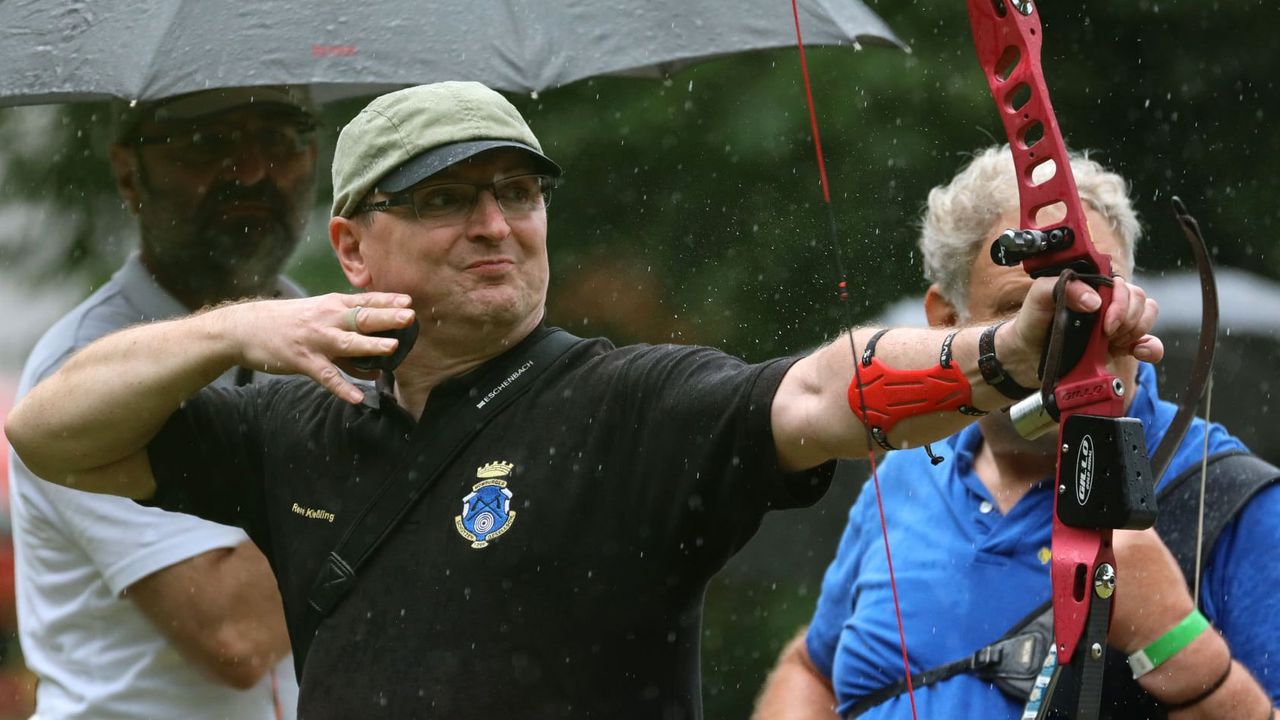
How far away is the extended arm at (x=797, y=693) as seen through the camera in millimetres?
3475

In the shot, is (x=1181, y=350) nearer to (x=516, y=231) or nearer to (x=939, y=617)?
(x=939, y=617)

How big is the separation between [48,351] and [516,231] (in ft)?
3.81

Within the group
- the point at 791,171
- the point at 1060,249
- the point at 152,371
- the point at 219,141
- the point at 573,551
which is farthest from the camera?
the point at 791,171

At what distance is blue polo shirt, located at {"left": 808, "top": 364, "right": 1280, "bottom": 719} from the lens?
9.42 ft

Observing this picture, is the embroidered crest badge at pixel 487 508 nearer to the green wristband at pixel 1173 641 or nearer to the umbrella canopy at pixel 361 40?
the umbrella canopy at pixel 361 40

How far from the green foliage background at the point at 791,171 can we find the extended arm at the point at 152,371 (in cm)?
236

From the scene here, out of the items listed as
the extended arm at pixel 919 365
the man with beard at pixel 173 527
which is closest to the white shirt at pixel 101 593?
the man with beard at pixel 173 527

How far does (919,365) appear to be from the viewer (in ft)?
7.86

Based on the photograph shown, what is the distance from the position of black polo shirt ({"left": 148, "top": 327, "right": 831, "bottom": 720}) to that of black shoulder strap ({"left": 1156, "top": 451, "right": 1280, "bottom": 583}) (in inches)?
27.5

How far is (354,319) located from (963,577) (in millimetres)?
1142

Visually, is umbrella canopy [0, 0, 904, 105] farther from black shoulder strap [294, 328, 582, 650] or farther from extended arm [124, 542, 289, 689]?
extended arm [124, 542, 289, 689]

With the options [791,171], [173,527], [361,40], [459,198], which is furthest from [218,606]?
[791,171]

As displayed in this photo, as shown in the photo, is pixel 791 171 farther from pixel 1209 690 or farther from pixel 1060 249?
pixel 1060 249

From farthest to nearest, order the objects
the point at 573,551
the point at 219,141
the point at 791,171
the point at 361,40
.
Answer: the point at 791,171, the point at 219,141, the point at 361,40, the point at 573,551
